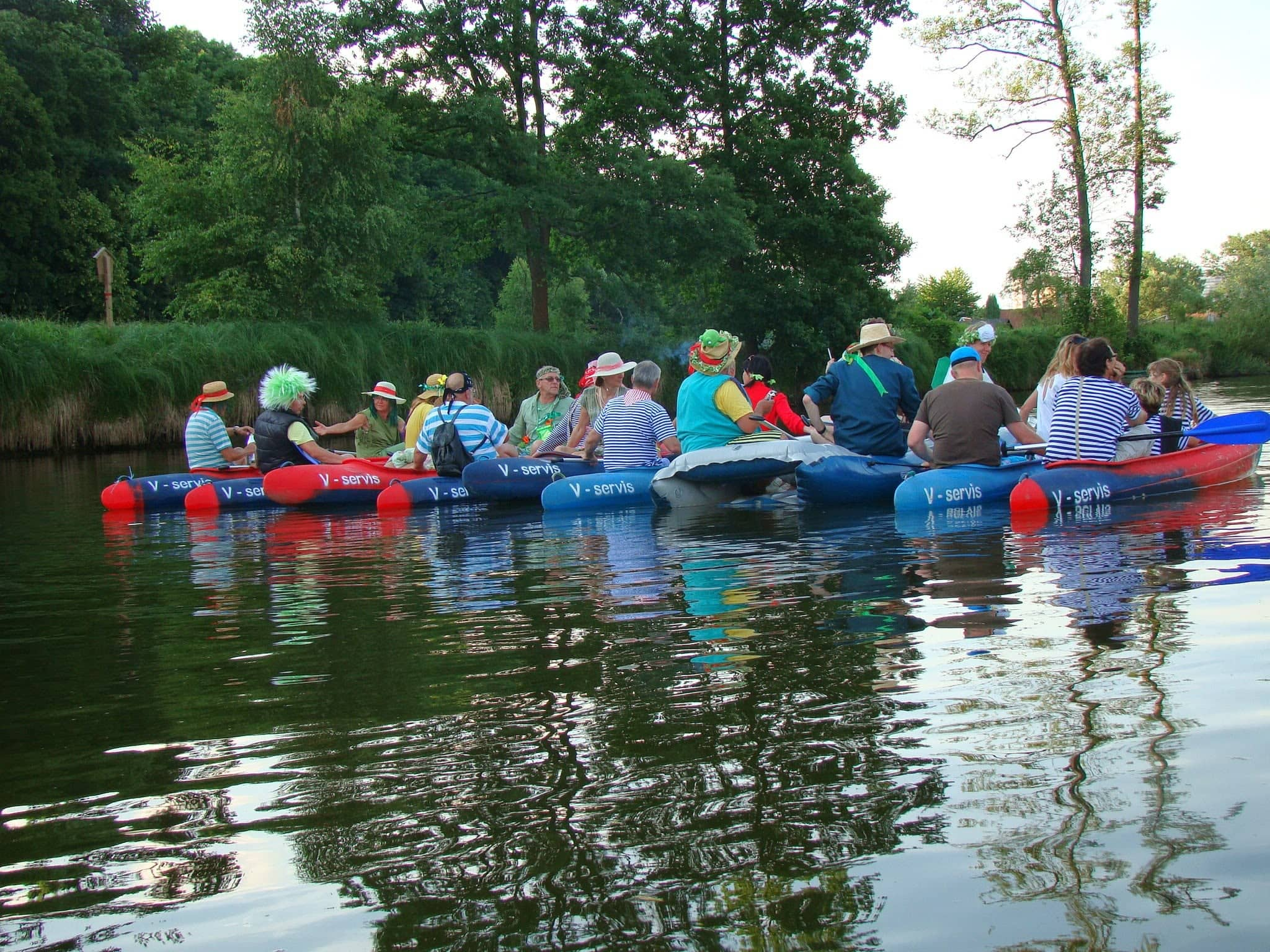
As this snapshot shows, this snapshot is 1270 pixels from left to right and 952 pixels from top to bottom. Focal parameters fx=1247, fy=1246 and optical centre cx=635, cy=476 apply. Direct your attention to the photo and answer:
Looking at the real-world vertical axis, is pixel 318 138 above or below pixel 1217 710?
above

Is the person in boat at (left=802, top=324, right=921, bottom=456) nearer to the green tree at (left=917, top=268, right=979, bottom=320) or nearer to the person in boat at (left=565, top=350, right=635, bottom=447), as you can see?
the person in boat at (left=565, top=350, right=635, bottom=447)

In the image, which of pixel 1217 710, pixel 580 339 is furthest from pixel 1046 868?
pixel 580 339

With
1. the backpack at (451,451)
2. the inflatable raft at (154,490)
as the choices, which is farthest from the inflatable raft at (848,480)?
the inflatable raft at (154,490)

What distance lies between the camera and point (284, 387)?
1205 centimetres

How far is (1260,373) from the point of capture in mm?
39719

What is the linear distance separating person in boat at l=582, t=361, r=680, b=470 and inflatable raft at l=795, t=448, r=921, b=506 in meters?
1.84

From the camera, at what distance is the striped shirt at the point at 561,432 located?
12.4 m

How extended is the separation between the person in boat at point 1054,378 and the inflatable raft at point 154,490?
7.62 m

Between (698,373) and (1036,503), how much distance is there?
9.84 ft

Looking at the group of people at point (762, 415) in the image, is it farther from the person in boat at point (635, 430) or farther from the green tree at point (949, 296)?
the green tree at point (949, 296)

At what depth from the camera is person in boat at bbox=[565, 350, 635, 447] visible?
11.3 meters

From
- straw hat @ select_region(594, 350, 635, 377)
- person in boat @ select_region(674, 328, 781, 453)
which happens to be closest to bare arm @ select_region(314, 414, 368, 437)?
straw hat @ select_region(594, 350, 635, 377)

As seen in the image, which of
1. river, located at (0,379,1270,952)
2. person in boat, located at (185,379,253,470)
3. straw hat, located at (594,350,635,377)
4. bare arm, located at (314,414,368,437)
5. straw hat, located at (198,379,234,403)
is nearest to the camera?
river, located at (0,379,1270,952)

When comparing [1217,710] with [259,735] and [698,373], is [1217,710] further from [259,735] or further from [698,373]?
[698,373]
